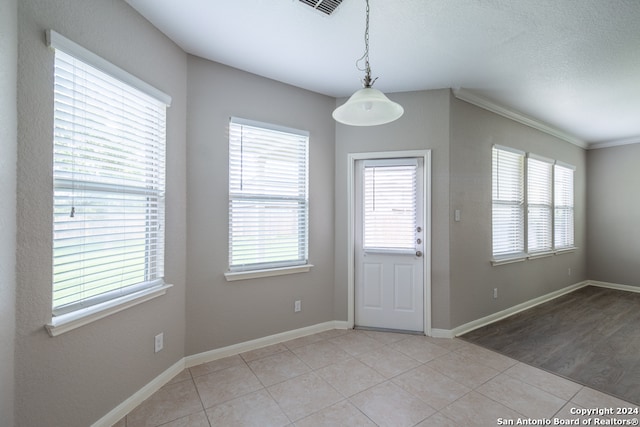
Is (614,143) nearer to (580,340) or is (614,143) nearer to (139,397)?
(580,340)

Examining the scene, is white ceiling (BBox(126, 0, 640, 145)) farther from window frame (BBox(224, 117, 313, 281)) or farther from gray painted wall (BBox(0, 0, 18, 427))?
gray painted wall (BBox(0, 0, 18, 427))

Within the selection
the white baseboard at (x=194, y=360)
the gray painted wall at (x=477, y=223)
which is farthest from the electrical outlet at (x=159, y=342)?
the gray painted wall at (x=477, y=223)

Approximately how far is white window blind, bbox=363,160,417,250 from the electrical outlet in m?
2.12

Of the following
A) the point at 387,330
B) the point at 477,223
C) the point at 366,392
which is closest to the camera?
the point at 366,392

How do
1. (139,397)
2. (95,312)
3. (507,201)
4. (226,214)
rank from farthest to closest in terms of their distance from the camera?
(507,201) → (226,214) → (139,397) → (95,312)

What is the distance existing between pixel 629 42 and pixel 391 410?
326 centimetres

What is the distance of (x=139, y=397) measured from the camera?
6.37 feet

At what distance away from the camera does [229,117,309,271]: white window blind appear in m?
2.62

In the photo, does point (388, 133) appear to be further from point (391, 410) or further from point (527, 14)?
point (391, 410)

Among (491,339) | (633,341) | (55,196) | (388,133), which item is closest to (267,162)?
(388,133)

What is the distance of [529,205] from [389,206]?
2.40m

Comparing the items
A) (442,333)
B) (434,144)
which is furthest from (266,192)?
(442,333)

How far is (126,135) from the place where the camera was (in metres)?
1.86

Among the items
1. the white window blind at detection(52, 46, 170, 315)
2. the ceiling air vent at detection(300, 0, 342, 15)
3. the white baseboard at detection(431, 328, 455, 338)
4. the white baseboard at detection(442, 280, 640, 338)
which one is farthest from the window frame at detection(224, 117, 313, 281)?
the white baseboard at detection(442, 280, 640, 338)
